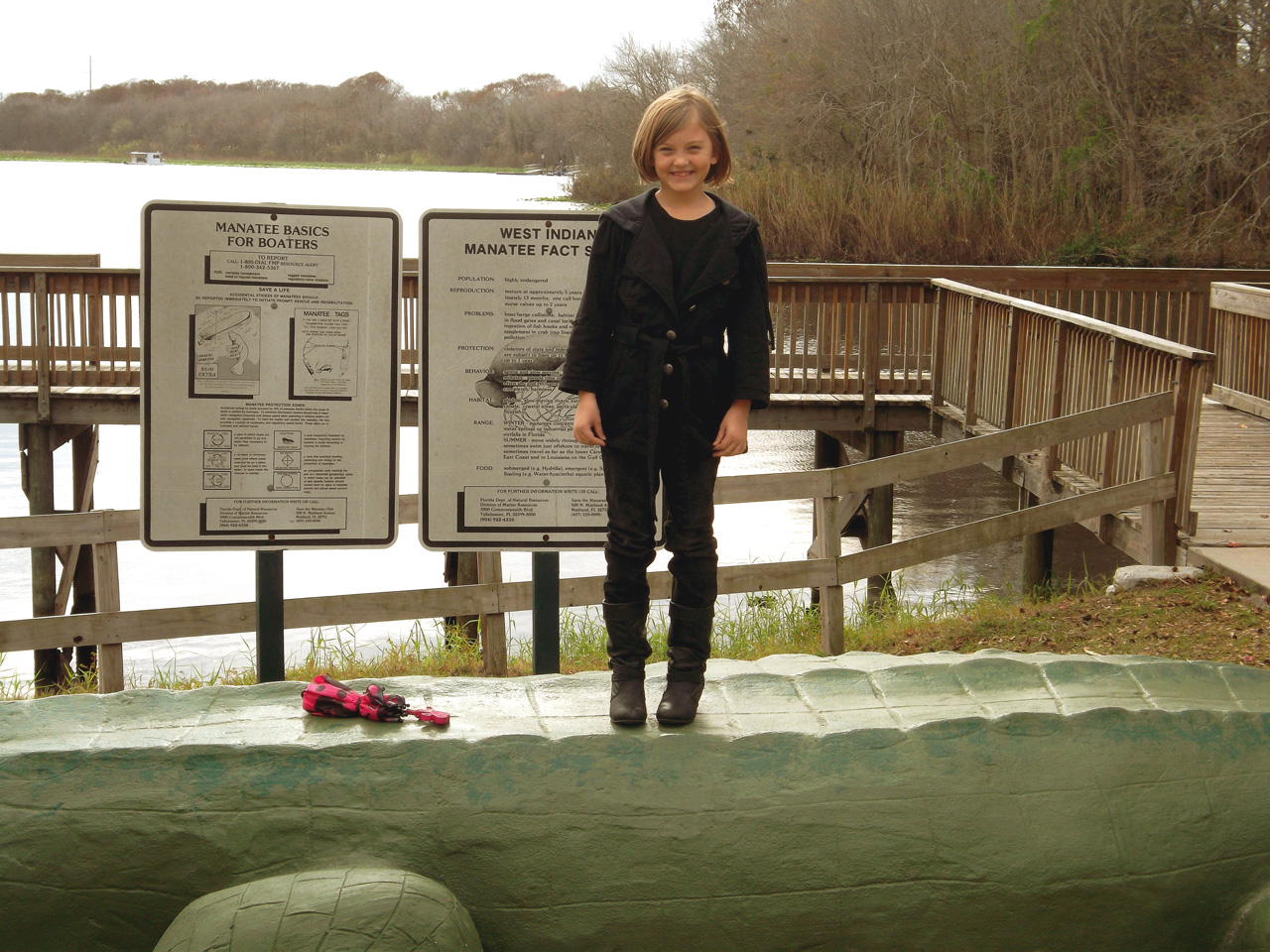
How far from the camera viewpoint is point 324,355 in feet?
14.0

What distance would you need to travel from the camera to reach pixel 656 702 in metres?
3.62

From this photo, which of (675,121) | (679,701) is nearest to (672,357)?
(675,121)

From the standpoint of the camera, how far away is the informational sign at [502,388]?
14.0 feet

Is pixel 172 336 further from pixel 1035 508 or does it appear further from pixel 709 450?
pixel 1035 508

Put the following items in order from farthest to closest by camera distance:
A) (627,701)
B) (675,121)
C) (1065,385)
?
1. (1065,385)
2. (627,701)
3. (675,121)

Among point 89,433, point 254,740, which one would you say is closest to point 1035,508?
point 254,740

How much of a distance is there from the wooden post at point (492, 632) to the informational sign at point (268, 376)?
253 centimetres

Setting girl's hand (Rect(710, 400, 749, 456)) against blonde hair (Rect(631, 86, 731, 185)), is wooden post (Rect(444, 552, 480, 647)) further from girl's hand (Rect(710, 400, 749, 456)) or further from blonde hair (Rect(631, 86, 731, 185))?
blonde hair (Rect(631, 86, 731, 185))

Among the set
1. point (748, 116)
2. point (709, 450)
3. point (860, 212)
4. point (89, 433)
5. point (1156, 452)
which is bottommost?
point (89, 433)

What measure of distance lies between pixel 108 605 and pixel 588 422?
14.4ft

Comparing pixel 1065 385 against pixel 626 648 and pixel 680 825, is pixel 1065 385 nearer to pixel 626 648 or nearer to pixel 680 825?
pixel 626 648

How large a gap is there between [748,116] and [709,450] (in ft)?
106

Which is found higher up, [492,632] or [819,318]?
[819,318]

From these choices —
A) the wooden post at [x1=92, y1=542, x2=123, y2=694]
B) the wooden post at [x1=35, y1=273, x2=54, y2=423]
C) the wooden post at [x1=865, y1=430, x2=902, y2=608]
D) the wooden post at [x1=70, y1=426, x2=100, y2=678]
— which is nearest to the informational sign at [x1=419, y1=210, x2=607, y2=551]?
the wooden post at [x1=92, y1=542, x2=123, y2=694]
